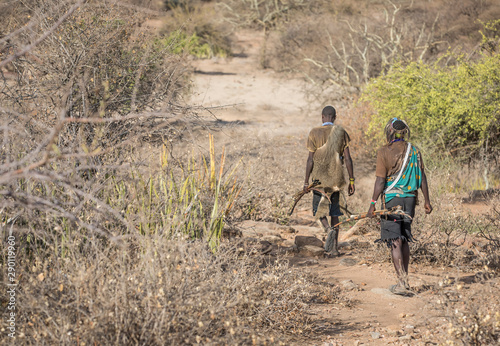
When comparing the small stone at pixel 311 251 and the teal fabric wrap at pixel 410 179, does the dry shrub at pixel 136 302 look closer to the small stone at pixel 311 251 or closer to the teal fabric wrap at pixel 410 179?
the teal fabric wrap at pixel 410 179

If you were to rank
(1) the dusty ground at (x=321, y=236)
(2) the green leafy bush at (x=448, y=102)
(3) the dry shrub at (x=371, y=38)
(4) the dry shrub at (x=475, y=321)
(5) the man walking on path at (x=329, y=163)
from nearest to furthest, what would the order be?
1. (4) the dry shrub at (x=475, y=321)
2. (1) the dusty ground at (x=321, y=236)
3. (5) the man walking on path at (x=329, y=163)
4. (2) the green leafy bush at (x=448, y=102)
5. (3) the dry shrub at (x=371, y=38)

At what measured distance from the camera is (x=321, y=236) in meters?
7.12

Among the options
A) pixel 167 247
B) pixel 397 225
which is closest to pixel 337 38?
pixel 397 225

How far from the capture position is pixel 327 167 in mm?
6023

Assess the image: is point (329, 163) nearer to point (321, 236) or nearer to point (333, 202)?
point (333, 202)

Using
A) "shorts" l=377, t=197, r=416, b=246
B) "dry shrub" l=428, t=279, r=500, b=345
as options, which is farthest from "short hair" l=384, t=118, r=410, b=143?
"dry shrub" l=428, t=279, r=500, b=345

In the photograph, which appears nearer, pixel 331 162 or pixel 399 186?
pixel 399 186

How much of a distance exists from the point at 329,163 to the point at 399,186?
1415mm

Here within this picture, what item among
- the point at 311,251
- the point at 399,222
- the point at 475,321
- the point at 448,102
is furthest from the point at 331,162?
the point at 448,102

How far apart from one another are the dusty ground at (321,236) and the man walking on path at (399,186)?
36cm

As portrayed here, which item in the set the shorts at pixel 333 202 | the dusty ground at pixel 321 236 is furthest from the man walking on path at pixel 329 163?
the dusty ground at pixel 321 236

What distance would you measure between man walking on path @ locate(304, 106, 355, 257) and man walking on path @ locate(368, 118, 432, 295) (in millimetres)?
1179

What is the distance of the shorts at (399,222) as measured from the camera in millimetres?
4668

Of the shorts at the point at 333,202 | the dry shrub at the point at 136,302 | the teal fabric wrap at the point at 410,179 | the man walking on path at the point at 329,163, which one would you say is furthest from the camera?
the shorts at the point at 333,202
